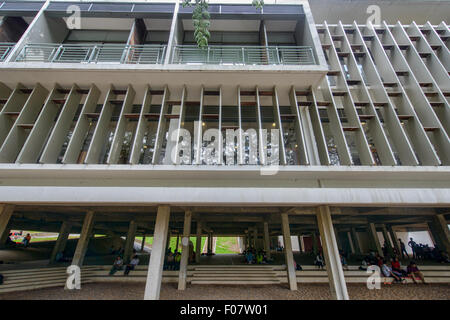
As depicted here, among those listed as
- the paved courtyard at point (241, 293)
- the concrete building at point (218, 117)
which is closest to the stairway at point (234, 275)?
the paved courtyard at point (241, 293)

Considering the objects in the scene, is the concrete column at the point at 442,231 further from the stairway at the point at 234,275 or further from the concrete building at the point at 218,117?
the stairway at the point at 234,275

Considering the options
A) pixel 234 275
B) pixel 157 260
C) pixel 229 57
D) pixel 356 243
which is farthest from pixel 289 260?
pixel 356 243

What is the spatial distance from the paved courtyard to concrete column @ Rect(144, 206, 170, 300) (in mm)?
2375

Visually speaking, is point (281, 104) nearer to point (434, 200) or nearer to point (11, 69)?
point (434, 200)

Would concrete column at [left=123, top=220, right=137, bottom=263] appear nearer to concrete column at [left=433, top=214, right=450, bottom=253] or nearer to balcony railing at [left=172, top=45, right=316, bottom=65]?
balcony railing at [left=172, top=45, right=316, bottom=65]

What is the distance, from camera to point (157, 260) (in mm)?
6340

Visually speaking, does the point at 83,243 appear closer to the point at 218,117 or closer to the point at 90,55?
the point at 90,55

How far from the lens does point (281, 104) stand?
9.76m

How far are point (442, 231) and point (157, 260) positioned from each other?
58.4 ft

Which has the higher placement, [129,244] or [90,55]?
[90,55]

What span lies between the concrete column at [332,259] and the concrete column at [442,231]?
11816 millimetres

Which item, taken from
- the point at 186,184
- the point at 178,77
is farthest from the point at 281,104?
the point at 186,184

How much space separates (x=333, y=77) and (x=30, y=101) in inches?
576
